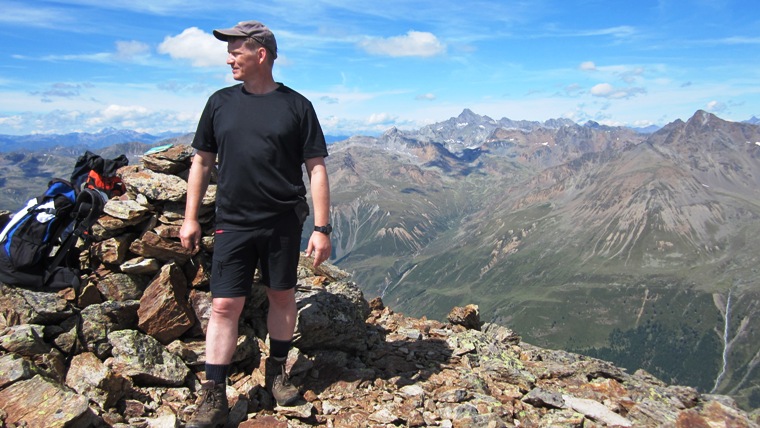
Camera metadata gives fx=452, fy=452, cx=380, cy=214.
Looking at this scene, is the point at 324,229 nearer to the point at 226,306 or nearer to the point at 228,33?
the point at 226,306

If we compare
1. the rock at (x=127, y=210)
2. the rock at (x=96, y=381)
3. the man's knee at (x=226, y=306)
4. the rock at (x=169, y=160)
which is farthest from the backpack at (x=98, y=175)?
the man's knee at (x=226, y=306)

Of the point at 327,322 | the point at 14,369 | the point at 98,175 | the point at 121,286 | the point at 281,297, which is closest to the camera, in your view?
the point at 14,369

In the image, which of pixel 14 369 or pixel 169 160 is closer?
pixel 14 369

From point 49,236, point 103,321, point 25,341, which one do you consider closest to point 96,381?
point 25,341

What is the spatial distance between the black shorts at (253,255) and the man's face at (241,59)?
2467 mm

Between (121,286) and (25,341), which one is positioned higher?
(121,286)

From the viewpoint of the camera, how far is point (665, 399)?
11109mm

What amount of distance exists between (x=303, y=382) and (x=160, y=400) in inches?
112

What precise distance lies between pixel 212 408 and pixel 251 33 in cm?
620

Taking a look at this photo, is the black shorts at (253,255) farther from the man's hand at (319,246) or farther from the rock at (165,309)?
the rock at (165,309)

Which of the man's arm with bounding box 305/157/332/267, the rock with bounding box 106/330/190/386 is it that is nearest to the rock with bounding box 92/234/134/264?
the rock with bounding box 106/330/190/386

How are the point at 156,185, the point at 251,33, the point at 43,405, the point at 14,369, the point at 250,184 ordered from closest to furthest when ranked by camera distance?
the point at 43,405, the point at 14,369, the point at 251,33, the point at 250,184, the point at 156,185

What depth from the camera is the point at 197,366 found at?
9.53 m

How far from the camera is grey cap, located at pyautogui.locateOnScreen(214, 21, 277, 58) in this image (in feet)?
23.8
